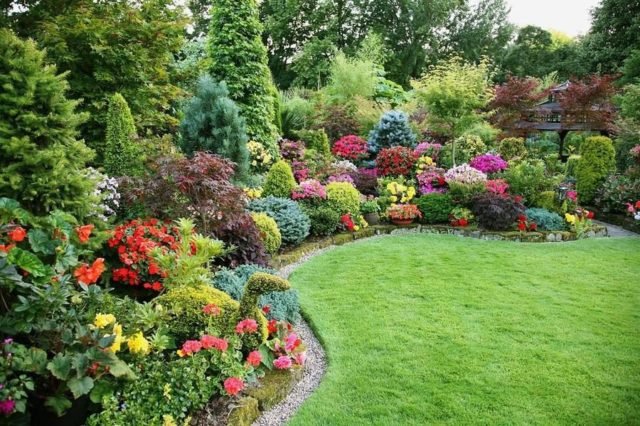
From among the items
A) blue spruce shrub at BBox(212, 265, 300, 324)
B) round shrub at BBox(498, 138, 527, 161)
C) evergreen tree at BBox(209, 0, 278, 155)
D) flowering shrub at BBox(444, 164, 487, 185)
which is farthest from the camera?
round shrub at BBox(498, 138, 527, 161)

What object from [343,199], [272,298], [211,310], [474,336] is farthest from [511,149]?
[211,310]

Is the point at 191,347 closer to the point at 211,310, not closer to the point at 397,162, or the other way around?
the point at 211,310

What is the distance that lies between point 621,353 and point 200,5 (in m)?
30.4

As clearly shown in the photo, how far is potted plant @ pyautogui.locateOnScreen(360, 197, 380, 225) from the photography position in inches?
350

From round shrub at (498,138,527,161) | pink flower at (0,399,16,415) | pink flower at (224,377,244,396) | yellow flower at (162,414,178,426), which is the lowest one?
yellow flower at (162,414,178,426)

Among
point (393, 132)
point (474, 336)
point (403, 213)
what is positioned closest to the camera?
point (474, 336)

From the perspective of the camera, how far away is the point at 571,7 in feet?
77.8

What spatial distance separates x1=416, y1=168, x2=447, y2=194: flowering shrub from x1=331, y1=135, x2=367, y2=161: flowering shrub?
8.05ft

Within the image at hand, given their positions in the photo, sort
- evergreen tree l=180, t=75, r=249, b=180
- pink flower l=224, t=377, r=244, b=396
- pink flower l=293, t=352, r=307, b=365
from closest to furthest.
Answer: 1. pink flower l=224, t=377, r=244, b=396
2. pink flower l=293, t=352, r=307, b=365
3. evergreen tree l=180, t=75, r=249, b=180

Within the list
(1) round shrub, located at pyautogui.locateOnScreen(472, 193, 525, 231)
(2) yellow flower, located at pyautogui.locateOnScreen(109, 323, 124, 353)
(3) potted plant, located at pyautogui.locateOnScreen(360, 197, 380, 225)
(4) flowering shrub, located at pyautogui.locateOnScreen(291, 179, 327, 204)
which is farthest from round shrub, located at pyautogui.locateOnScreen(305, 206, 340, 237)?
(2) yellow flower, located at pyautogui.locateOnScreen(109, 323, 124, 353)

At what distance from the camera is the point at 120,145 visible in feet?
19.8

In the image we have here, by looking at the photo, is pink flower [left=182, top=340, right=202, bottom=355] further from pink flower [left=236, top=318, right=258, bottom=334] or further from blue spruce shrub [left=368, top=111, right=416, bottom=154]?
blue spruce shrub [left=368, top=111, right=416, bottom=154]

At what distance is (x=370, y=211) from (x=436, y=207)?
1271mm

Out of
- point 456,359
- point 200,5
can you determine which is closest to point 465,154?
point 456,359
